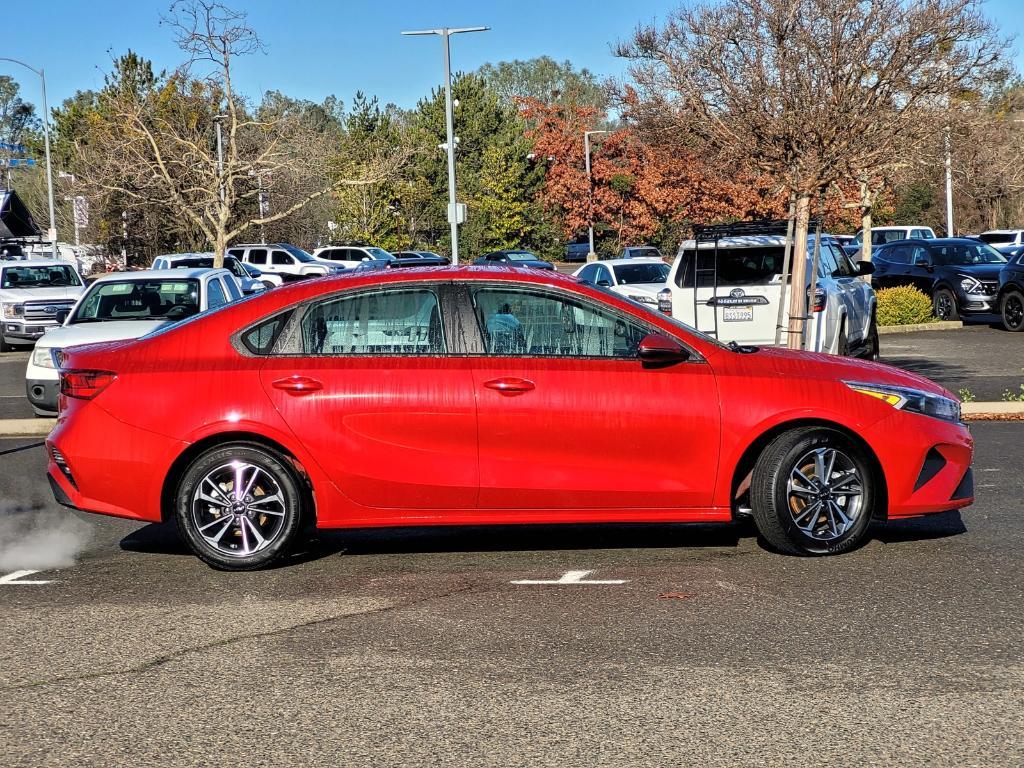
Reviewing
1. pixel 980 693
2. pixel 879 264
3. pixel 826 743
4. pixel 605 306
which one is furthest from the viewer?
pixel 879 264

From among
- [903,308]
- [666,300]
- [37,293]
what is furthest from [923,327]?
[37,293]

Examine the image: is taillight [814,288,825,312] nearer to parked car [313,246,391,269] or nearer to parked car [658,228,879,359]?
parked car [658,228,879,359]

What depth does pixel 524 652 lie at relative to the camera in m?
5.80

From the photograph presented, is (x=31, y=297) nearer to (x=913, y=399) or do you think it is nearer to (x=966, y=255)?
(x=966, y=255)

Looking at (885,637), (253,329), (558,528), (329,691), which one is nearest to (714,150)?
(558,528)

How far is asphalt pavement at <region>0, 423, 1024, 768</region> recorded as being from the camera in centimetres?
468

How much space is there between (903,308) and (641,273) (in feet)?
16.9

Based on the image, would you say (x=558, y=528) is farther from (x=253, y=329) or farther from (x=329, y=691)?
(x=329, y=691)

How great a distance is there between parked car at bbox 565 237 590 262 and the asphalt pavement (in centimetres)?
6834

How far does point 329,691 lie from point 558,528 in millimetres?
3525

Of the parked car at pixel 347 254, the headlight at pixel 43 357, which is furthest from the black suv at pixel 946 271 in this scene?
the parked car at pixel 347 254

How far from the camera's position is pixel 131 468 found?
7484mm

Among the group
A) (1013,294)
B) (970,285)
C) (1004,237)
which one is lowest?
(1013,294)

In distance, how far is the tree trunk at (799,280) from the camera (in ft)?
46.6
